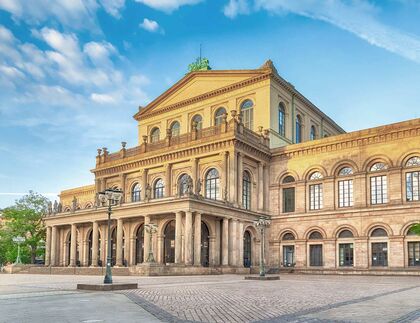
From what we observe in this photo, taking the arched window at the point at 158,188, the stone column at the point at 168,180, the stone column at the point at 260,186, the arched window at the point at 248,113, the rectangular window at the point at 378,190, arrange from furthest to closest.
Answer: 1. the arched window at the point at 158,188
2. the arched window at the point at 248,113
3. the stone column at the point at 168,180
4. the stone column at the point at 260,186
5. the rectangular window at the point at 378,190

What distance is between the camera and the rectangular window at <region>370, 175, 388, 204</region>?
133 feet

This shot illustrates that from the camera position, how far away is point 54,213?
52.8 metres

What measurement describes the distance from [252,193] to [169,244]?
29.7ft

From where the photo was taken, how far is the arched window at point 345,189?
42500 mm

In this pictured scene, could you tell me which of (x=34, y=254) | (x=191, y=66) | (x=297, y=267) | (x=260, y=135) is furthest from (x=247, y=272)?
(x=34, y=254)

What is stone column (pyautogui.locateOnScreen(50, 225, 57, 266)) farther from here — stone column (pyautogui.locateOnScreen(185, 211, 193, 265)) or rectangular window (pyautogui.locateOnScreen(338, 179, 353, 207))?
rectangular window (pyautogui.locateOnScreen(338, 179, 353, 207))

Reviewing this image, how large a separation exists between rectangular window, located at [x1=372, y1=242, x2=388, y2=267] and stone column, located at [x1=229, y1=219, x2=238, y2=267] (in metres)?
11.2

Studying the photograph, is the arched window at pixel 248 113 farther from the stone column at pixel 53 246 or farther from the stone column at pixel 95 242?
the stone column at pixel 53 246

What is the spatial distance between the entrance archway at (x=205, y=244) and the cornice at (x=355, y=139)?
10.5 m

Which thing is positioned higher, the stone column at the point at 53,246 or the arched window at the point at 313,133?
the arched window at the point at 313,133

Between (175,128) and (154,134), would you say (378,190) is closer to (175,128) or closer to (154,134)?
(175,128)

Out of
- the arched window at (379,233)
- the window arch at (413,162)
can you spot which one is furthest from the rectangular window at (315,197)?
the window arch at (413,162)

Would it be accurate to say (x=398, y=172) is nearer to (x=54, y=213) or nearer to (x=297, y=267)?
(x=297, y=267)

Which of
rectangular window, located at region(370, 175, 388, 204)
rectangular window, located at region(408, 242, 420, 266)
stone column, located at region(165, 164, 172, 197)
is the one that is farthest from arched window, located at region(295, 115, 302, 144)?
rectangular window, located at region(408, 242, 420, 266)
